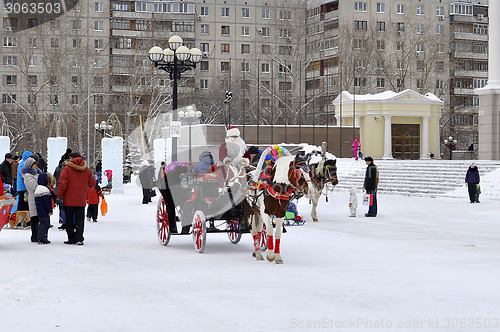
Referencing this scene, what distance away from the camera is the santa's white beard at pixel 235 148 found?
13.0 meters

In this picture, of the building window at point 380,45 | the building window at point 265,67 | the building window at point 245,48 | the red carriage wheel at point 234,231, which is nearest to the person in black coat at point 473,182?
the red carriage wheel at point 234,231

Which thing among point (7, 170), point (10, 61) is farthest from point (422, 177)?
point (10, 61)

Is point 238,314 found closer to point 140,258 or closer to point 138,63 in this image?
point 140,258

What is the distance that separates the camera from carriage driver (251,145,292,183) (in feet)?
39.9

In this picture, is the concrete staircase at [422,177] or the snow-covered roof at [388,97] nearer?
the concrete staircase at [422,177]

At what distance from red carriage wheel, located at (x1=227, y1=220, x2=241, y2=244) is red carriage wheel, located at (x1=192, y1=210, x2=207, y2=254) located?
0.54 meters

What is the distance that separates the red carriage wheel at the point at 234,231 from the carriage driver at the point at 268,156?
3.92 ft

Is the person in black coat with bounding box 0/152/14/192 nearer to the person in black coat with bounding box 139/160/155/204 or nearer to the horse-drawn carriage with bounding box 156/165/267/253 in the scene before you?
the horse-drawn carriage with bounding box 156/165/267/253

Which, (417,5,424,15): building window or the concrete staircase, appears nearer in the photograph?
Answer: the concrete staircase

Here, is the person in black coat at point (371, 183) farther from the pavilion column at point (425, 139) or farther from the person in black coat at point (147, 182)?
the pavilion column at point (425, 139)

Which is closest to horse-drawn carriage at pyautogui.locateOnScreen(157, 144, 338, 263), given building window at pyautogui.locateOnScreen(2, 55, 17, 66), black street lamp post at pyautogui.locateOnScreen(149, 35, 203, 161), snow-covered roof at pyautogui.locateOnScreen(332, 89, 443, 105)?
black street lamp post at pyautogui.locateOnScreen(149, 35, 203, 161)

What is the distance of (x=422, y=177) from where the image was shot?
35.2 metres

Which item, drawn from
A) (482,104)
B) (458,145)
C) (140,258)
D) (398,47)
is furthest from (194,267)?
(458,145)

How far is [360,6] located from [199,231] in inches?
3131
